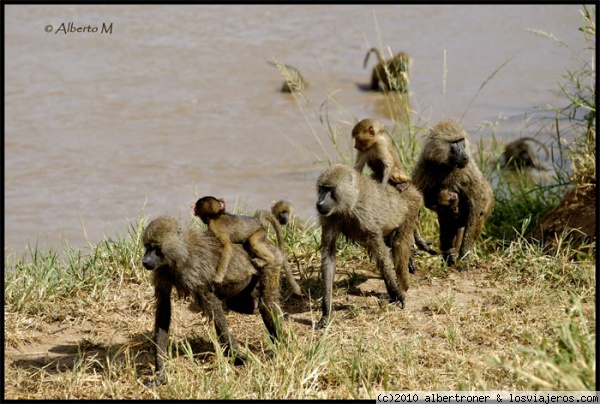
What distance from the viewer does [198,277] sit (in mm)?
6281

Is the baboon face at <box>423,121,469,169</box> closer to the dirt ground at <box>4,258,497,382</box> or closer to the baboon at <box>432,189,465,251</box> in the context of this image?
the baboon at <box>432,189,465,251</box>

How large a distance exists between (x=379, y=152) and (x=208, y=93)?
25.9ft

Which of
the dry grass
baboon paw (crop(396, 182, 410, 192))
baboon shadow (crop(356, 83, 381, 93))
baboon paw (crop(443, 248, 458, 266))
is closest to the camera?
the dry grass

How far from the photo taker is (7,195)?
12.0 meters

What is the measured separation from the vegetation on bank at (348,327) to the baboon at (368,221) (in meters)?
0.22

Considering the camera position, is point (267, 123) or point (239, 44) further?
point (239, 44)

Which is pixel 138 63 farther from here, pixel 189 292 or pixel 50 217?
pixel 189 292

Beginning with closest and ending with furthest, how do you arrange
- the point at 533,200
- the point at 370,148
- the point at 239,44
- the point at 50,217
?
the point at 370,148, the point at 533,200, the point at 50,217, the point at 239,44

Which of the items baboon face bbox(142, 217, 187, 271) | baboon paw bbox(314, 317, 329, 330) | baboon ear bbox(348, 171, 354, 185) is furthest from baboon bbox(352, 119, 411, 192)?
baboon face bbox(142, 217, 187, 271)

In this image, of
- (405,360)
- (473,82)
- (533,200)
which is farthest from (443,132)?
(473,82)

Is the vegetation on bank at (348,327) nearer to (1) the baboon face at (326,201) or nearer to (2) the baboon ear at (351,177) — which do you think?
(1) the baboon face at (326,201)

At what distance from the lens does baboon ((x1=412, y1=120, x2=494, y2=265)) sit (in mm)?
7977

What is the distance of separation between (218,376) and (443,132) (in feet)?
9.69

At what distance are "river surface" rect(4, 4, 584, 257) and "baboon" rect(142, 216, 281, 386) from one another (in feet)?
12.9
